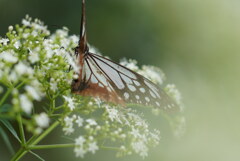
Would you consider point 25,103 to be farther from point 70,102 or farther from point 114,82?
point 114,82

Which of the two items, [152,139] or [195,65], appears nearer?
[152,139]

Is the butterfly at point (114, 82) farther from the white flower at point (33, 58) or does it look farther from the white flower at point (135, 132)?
the white flower at point (33, 58)

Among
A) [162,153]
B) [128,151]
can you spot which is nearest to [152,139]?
[128,151]

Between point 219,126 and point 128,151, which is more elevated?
point 219,126

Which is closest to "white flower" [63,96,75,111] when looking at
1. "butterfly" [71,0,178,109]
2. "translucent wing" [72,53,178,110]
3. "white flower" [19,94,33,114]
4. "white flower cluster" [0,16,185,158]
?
"white flower cluster" [0,16,185,158]

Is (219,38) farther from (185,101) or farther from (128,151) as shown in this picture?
(128,151)

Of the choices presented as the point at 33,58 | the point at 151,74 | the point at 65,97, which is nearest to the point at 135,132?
the point at 65,97

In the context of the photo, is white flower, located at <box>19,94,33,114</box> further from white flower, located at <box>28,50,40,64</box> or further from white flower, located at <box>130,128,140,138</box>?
white flower, located at <box>130,128,140,138</box>
